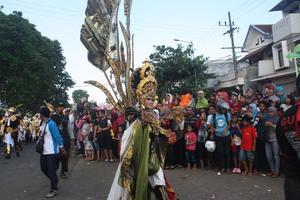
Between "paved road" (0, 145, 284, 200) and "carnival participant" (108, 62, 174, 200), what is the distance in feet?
5.22

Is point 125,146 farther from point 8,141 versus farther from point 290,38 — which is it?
point 290,38

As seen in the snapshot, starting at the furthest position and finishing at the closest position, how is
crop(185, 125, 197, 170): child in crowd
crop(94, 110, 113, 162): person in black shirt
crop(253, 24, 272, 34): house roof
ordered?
crop(253, 24, 272, 34): house roof < crop(94, 110, 113, 162): person in black shirt < crop(185, 125, 197, 170): child in crowd

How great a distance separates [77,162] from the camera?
39.3ft

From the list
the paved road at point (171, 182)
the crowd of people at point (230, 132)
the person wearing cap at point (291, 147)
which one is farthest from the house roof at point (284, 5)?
the person wearing cap at point (291, 147)

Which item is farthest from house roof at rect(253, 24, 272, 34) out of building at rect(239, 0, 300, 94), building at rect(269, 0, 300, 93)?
building at rect(269, 0, 300, 93)

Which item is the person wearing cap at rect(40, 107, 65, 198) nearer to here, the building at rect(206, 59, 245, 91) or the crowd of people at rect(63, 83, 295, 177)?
the crowd of people at rect(63, 83, 295, 177)

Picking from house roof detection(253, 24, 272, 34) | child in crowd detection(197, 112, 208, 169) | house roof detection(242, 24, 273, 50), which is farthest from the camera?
house roof detection(253, 24, 272, 34)

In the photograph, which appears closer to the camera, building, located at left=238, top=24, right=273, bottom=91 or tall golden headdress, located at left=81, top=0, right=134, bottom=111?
tall golden headdress, located at left=81, top=0, right=134, bottom=111

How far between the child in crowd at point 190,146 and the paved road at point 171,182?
1.39ft

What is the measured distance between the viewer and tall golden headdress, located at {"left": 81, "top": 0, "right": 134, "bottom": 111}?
227 inches

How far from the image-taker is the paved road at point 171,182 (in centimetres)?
678

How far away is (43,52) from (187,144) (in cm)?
2656

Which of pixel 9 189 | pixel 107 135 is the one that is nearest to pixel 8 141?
pixel 107 135

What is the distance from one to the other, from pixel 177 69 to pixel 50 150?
18501mm
